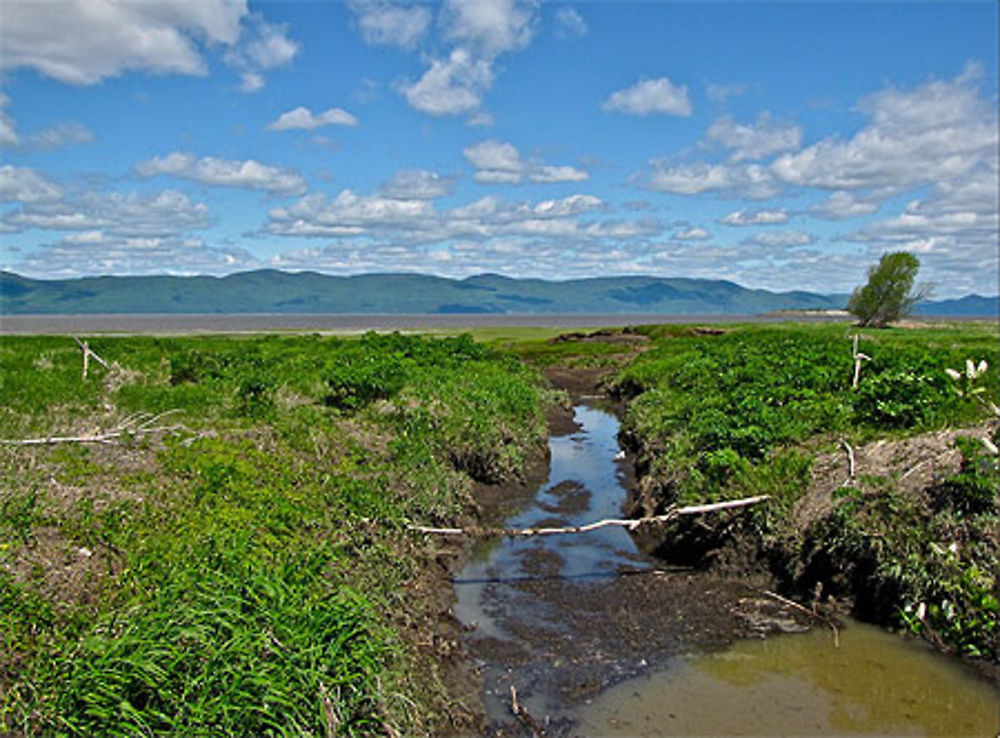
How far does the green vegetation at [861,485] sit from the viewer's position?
32.7 ft

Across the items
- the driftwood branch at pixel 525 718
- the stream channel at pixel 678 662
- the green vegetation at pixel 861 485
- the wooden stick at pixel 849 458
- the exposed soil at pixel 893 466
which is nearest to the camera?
the driftwood branch at pixel 525 718

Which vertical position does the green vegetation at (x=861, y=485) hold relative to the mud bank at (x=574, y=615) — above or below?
above

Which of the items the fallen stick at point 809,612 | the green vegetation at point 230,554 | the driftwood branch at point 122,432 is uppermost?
the driftwood branch at point 122,432

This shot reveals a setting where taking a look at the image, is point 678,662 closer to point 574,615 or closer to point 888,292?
point 574,615

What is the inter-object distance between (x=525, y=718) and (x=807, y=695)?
3487 millimetres

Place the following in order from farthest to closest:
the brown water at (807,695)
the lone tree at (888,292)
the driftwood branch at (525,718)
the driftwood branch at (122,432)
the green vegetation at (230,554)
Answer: the lone tree at (888,292)
the driftwood branch at (122,432)
the brown water at (807,695)
the driftwood branch at (525,718)
the green vegetation at (230,554)

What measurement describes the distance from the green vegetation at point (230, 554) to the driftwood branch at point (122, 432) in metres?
0.15

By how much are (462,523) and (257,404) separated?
559 centimetres

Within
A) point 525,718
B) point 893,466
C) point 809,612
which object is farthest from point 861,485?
point 525,718

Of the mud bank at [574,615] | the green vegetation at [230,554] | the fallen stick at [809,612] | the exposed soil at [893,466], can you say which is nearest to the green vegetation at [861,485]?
the exposed soil at [893,466]

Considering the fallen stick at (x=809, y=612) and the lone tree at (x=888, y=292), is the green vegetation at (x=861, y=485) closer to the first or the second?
the fallen stick at (x=809, y=612)

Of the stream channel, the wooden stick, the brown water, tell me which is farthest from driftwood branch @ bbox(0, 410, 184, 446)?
the wooden stick

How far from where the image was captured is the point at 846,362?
69.6ft

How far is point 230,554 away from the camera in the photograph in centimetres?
836
